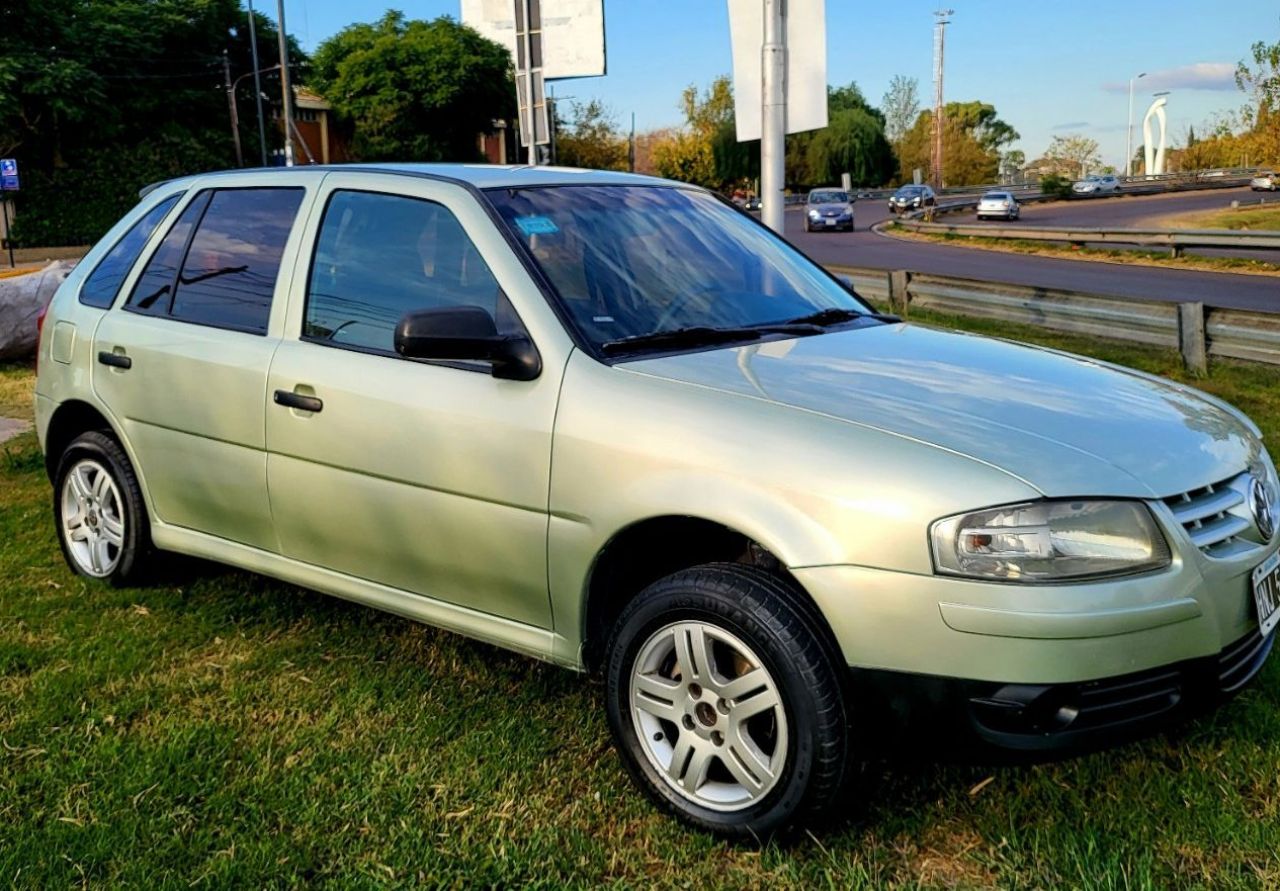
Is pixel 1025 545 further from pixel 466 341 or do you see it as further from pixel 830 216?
pixel 830 216

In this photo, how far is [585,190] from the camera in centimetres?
401

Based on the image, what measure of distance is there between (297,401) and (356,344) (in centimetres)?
27

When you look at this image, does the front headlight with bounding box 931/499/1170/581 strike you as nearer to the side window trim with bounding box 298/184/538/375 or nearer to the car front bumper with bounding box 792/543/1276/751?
the car front bumper with bounding box 792/543/1276/751

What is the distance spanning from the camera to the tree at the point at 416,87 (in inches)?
2576

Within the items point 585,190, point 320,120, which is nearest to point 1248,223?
point 585,190

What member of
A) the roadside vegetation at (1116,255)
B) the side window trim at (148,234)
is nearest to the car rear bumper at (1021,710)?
the side window trim at (148,234)

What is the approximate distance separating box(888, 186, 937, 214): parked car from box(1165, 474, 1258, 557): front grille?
176 ft

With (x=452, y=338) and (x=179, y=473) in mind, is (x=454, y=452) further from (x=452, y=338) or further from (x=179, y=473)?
(x=179, y=473)

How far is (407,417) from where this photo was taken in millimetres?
3521

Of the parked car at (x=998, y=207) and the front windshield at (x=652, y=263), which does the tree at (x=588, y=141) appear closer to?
the parked car at (x=998, y=207)

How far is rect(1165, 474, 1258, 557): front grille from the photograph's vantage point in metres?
2.78

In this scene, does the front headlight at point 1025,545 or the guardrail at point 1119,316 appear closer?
the front headlight at point 1025,545

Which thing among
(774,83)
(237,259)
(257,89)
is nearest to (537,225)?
(237,259)

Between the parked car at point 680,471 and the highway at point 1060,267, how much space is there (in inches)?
412
